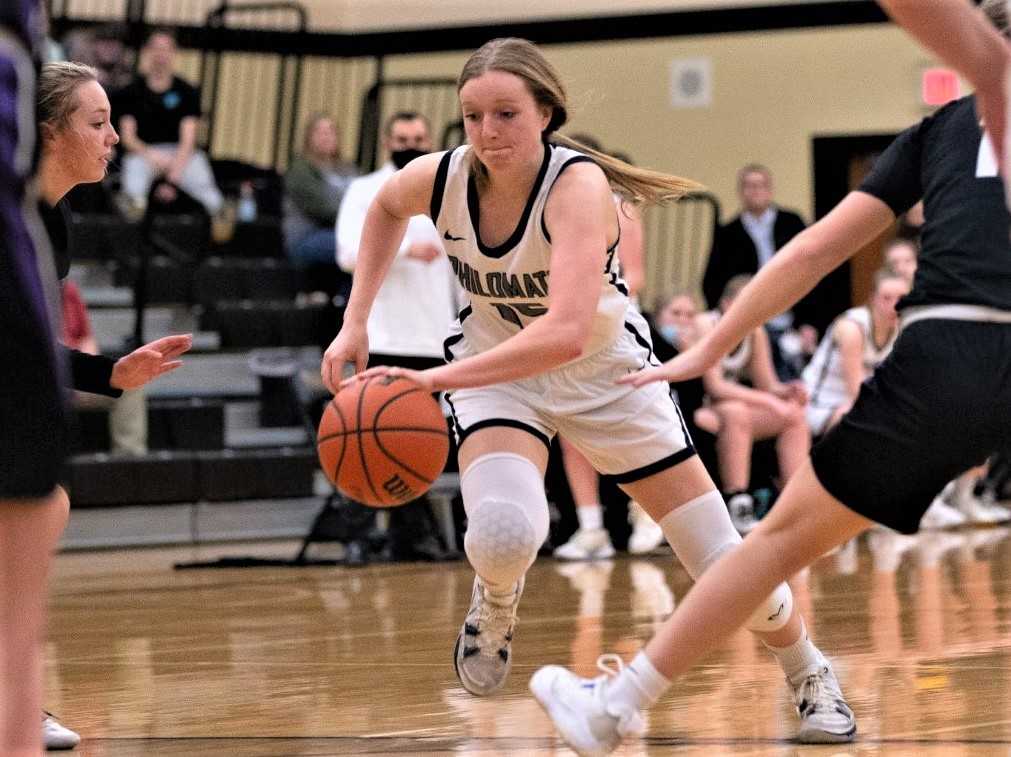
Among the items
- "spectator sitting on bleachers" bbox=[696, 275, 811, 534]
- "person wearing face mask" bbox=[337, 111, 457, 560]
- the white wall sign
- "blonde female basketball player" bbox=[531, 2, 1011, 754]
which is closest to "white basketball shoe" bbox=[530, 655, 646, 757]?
"blonde female basketball player" bbox=[531, 2, 1011, 754]

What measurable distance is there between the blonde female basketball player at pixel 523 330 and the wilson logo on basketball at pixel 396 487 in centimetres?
20

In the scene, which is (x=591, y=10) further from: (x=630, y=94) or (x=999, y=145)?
(x=999, y=145)

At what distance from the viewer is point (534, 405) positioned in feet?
12.9

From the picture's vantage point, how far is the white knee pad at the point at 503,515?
372 centimetres

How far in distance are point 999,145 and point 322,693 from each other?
7.86ft

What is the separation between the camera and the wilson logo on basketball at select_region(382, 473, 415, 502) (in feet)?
11.8

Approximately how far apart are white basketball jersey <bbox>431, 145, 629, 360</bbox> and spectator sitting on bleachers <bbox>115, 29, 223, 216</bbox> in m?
6.88

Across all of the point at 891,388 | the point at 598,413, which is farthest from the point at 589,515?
the point at 891,388

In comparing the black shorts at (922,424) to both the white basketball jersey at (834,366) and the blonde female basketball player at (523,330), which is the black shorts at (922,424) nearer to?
the blonde female basketball player at (523,330)

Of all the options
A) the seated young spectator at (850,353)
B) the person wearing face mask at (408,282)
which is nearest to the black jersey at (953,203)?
the person wearing face mask at (408,282)

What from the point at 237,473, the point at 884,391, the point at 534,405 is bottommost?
the point at 237,473

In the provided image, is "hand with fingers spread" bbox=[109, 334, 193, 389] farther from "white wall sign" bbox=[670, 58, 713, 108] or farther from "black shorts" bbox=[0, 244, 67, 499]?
"white wall sign" bbox=[670, 58, 713, 108]

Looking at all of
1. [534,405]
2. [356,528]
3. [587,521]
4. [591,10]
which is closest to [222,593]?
[356,528]

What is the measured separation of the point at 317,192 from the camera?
10.3 meters
